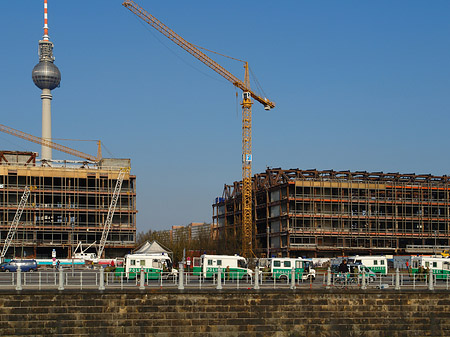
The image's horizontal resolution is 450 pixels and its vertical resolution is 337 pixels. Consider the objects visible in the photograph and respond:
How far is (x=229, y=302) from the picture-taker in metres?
38.4

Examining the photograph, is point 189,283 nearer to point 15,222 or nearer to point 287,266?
point 287,266

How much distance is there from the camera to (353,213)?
137250 mm

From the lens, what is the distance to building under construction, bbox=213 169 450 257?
134 m

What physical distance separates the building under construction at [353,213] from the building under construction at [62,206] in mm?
23878

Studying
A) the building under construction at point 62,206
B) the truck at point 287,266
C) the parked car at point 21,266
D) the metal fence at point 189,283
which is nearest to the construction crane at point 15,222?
the building under construction at point 62,206

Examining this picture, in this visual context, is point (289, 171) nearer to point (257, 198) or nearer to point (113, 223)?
point (257, 198)

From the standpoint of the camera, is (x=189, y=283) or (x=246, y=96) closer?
(x=189, y=283)

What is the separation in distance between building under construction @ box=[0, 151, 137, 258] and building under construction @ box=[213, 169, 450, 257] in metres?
23.9

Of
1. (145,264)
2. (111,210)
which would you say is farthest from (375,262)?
(111,210)

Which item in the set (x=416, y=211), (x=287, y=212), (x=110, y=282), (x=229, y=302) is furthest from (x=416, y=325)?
(x=416, y=211)

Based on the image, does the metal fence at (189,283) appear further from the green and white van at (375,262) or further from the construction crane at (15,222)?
the construction crane at (15,222)

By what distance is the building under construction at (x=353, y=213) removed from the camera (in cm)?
13388

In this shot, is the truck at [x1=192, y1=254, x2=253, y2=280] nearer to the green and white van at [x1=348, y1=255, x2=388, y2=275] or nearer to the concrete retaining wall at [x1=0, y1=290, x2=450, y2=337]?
the concrete retaining wall at [x1=0, y1=290, x2=450, y2=337]

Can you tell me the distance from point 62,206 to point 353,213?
59.8m
